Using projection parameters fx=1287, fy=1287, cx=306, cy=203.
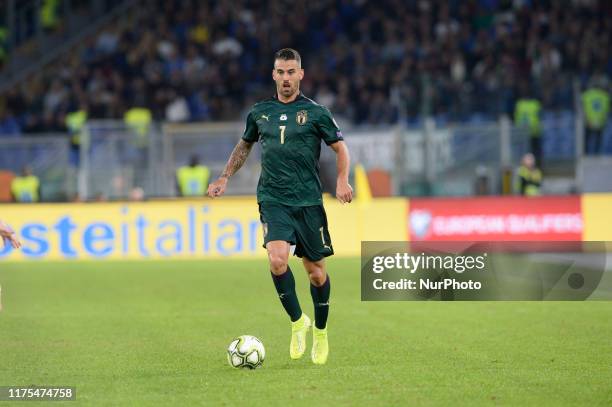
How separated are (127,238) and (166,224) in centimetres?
71

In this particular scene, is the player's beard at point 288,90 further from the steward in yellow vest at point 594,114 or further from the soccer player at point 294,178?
the steward in yellow vest at point 594,114

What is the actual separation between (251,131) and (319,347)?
5.49ft

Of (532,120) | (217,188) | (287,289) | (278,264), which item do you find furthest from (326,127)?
(532,120)

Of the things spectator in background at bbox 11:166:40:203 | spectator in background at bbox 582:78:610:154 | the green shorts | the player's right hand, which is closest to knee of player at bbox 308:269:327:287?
the green shorts

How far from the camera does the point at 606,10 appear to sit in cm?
2866

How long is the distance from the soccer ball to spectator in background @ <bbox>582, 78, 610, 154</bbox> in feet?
55.0

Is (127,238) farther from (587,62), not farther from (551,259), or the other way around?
(587,62)

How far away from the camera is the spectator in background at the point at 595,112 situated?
24859 millimetres

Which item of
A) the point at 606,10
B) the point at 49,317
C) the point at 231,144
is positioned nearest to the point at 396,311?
the point at 49,317

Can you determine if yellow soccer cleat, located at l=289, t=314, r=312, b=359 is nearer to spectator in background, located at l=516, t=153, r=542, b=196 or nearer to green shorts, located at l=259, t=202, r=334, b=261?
green shorts, located at l=259, t=202, r=334, b=261

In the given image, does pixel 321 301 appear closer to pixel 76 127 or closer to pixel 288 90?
pixel 288 90

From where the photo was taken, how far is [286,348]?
10.4 meters

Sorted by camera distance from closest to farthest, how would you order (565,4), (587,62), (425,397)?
1. (425,397)
2. (587,62)
3. (565,4)

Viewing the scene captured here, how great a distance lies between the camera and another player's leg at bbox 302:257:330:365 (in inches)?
369
